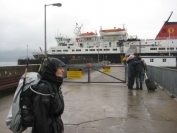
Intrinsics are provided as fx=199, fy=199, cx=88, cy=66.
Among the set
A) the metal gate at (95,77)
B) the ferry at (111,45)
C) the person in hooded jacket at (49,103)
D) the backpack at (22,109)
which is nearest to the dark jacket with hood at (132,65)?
the metal gate at (95,77)

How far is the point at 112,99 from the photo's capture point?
7.68 m

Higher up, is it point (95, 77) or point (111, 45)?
point (111, 45)

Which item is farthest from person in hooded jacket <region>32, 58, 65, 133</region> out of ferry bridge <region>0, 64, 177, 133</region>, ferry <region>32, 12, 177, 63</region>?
ferry <region>32, 12, 177, 63</region>

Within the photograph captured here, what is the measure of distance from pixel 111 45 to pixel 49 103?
187 feet

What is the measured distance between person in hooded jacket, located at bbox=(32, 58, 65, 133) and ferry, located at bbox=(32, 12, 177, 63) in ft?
150

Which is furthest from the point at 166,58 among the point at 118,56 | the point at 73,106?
the point at 118,56

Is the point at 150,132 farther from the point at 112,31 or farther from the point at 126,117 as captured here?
the point at 112,31

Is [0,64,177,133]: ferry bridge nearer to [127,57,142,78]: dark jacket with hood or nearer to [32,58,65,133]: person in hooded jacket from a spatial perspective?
[127,57,142,78]: dark jacket with hood

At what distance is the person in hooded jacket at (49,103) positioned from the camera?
86.9 inches

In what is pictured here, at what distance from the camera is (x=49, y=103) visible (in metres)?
2.29

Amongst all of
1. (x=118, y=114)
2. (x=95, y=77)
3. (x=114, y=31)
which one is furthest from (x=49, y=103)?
(x=114, y=31)

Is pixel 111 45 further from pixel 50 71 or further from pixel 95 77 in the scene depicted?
pixel 50 71

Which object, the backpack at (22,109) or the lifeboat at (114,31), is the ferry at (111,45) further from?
the backpack at (22,109)

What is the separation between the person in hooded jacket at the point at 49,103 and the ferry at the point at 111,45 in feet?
150
